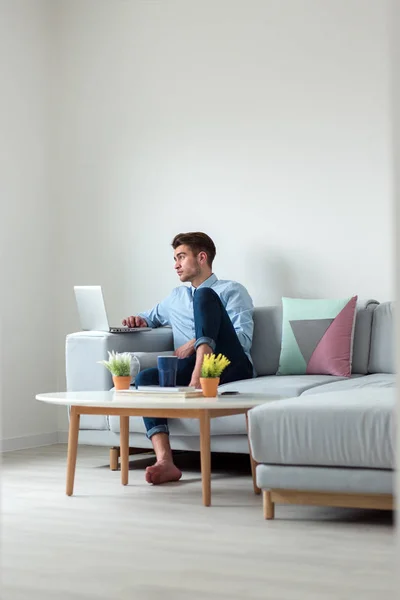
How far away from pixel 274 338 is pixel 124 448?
3.66 feet

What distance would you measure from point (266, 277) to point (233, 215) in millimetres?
421

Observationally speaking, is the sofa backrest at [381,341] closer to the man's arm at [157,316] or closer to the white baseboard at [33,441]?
the man's arm at [157,316]

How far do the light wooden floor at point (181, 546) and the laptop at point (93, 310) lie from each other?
0.86 m

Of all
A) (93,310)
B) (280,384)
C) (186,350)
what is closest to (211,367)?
(280,384)

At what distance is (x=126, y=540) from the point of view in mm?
2689

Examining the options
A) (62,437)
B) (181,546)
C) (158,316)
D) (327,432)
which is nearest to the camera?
(181,546)

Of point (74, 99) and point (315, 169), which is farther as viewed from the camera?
point (74, 99)

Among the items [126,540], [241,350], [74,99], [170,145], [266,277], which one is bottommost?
[126,540]

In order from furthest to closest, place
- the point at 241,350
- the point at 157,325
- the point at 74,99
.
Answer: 1. the point at 74,99
2. the point at 157,325
3. the point at 241,350

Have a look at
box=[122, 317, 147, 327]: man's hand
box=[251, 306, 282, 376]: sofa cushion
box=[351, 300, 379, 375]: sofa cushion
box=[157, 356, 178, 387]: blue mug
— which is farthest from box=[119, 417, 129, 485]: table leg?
box=[351, 300, 379, 375]: sofa cushion

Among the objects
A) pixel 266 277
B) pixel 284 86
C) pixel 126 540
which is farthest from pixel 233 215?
pixel 126 540

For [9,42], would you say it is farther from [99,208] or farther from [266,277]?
[266,277]

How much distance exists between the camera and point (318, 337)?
4.36m

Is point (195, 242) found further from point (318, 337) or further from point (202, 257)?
point (318, 337)
